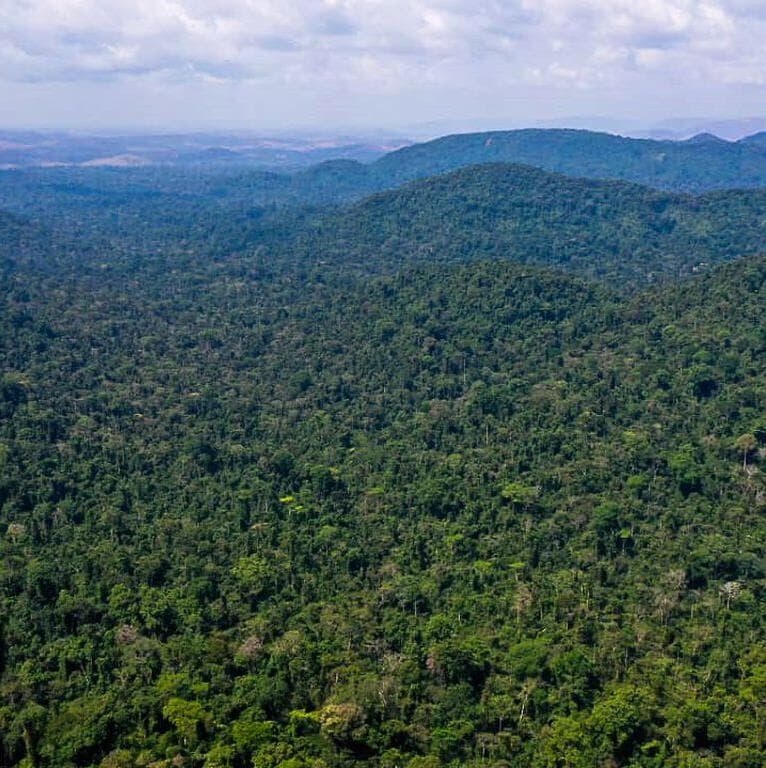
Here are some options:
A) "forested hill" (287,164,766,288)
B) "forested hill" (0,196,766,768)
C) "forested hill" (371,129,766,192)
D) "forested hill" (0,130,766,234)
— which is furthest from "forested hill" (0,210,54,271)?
"forested hill" (371,129,766,192)

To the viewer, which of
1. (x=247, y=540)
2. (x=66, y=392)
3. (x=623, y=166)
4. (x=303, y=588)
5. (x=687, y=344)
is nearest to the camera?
(x=303, y=588)

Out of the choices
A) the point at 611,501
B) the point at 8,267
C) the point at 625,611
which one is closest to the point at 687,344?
the point at 611,501

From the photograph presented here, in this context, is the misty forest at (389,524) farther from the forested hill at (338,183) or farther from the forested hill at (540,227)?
the forested hill at (338,183)

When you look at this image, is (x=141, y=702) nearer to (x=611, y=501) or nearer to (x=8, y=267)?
(x=611, y=501)

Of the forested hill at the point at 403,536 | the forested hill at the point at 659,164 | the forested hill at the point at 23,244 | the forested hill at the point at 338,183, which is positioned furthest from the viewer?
the forested hill at the point at 659,164

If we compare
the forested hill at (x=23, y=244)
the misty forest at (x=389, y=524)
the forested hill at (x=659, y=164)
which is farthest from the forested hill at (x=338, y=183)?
the misty forest at (x=389, y=524)
